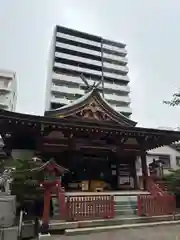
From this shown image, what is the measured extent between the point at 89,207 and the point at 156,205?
288cm

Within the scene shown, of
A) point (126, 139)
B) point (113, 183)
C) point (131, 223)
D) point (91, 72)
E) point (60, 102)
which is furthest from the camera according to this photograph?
point (91, 72)

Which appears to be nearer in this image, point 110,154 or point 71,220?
point 71,220

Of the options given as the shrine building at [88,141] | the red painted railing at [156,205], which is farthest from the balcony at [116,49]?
the red painted railing at [156,205]

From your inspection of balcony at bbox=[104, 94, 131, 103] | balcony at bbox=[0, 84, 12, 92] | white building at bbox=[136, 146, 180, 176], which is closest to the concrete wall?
white building at bbox=[136, 146, 180, 176]

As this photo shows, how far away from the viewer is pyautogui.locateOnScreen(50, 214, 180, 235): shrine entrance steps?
746cm

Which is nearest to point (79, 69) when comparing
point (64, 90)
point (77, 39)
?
point (64, 90)

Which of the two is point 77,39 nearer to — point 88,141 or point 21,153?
point 88,141

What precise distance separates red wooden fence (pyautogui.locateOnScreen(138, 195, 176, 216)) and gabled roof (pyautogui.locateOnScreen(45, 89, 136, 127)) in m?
6.20

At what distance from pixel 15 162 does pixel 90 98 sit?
7.07 meters

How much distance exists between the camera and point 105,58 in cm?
6625

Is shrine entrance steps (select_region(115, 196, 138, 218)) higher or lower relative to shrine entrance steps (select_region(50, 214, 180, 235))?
higher

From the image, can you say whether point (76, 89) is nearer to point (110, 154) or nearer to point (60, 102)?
point (60, 102)

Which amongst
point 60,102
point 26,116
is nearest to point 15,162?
point 26,116

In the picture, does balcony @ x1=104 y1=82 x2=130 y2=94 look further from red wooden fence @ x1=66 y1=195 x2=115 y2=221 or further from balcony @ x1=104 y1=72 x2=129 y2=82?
red wooden fence @ x1=66 y1=195 x2=115 y2=221
